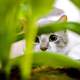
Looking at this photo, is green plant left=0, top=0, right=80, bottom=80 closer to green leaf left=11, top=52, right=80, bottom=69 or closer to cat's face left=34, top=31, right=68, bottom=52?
green leaf left=11, top=52, right=80, bottom=69

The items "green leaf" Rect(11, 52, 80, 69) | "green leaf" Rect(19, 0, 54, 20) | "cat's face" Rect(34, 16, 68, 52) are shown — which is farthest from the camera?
"cat's face" Rect(34, 16, 68, 52)

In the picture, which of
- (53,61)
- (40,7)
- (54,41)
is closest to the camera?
(40,7)

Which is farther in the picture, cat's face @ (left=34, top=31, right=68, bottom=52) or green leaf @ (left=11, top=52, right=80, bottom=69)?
cat's face @ (left=34, top=31, right=68, bottom=52)

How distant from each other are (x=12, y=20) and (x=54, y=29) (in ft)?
0.48

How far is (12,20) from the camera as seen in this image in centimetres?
31

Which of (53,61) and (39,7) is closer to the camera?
(39,7)

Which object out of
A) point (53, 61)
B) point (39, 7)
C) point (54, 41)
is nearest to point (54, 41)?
point (54, 41)

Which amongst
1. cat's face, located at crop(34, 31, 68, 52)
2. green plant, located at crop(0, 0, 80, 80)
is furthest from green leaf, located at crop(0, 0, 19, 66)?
cat's face, located at crop(34, 31, 68, 52)

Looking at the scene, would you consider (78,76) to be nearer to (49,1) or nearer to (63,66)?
(63,66)

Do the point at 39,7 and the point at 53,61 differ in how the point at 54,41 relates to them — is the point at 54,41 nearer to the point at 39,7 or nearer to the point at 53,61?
the point at 53,61

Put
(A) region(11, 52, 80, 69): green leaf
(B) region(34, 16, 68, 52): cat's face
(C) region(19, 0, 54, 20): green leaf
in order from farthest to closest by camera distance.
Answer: (B) region(34, 16, 68, 52): cat's face → (A) region(11, 52, 80, 69): green leaf → (C) region(19, 0, 54, 20): green leaf

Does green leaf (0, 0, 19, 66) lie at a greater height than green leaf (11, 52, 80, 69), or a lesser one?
greater

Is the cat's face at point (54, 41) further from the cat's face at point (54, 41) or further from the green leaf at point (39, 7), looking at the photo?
the green leaf at point (39, 7)

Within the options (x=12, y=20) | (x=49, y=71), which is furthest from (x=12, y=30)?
(x=49, y=71)
